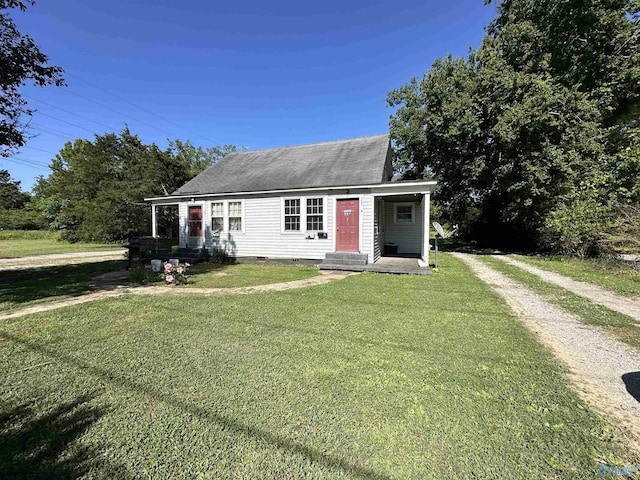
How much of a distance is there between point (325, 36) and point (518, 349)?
16696 millimetres

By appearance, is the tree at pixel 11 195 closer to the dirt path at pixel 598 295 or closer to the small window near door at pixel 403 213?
the small window near door at pixel 403 213

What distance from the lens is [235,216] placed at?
12172mm

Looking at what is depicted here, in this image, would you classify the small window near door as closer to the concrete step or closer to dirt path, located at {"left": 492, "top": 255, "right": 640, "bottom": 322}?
the concrete step

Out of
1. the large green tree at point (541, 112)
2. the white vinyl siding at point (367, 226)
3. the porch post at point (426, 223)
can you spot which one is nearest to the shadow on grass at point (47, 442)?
the white vinyl siding at point (367, 226)

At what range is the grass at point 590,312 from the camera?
421 cm

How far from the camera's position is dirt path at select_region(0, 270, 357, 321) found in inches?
209

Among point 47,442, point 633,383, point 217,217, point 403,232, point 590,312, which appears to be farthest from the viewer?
point 403,232

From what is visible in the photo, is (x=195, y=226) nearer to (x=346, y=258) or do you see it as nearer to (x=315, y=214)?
(x=315, y=214)

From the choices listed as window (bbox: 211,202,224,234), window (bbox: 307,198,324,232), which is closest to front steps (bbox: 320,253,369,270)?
window (bbox: 307,198,324,232)

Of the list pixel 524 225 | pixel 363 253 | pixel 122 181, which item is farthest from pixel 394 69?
pixel 122 181

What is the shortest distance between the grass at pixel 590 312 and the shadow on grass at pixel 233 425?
445 cm

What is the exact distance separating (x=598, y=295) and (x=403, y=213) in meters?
7.76

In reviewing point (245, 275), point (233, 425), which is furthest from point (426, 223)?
point (233, 425)

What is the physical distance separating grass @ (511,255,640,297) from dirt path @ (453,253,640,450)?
3.29 metres
